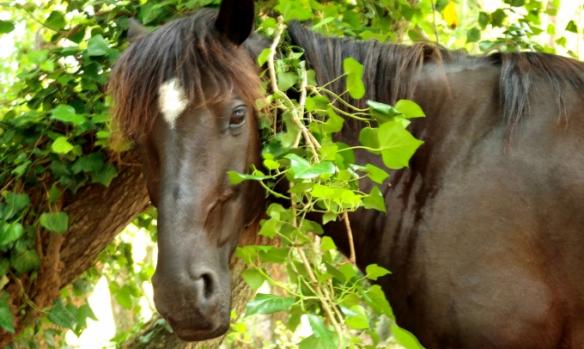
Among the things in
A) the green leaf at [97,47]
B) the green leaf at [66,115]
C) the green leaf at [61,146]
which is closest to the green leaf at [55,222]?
the green leaf at [61,146]

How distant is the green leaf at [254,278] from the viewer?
106 inches

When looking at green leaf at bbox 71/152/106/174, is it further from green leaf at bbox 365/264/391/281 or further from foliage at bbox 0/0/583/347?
green leaf at bbox 365/264/391/281

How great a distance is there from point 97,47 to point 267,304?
1774 millimetres

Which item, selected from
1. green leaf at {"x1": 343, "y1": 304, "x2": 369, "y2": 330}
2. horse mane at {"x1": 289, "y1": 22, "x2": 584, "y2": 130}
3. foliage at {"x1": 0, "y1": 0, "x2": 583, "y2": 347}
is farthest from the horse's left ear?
green leaf at {"x1": 343, "y1": 304, "x2": 369, "y2": 330}

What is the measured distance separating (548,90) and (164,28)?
1448 mm

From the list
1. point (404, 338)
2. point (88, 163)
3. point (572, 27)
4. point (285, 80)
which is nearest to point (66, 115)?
point (88, 163)

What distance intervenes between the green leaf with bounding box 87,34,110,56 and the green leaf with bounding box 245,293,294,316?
171 centimetres

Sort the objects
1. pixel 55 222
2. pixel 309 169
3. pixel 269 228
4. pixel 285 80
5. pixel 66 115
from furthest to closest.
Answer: pixel 55 222, pixel 66 115, pixel 285 80, pixel 269 228, pixel 309 169

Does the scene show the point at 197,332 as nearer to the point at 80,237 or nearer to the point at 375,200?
the point at 375,200

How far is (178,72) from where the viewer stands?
2.93m

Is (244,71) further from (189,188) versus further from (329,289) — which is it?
(329,289)

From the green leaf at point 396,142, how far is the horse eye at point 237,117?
571 mm

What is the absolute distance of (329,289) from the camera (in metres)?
2.63

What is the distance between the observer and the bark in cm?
398
